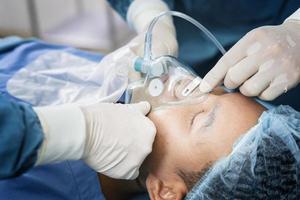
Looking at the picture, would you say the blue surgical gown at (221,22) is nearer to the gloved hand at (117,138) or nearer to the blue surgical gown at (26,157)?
the blue surgical gown at (26,157)

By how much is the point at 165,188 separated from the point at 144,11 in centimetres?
80

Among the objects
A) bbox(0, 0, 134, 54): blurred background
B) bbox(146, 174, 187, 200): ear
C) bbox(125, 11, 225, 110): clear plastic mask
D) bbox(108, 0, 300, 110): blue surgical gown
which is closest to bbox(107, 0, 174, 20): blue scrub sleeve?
bbox(108, 0, 300, 110): blue surgical gown

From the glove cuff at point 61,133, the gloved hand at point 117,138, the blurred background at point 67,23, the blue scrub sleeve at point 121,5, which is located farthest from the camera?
the blurred background at point 67,23

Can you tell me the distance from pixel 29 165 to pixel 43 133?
0.07 meters

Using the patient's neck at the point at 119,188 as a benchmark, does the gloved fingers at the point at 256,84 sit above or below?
above

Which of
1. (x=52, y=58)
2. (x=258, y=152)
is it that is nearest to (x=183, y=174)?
(x=258, y=152)

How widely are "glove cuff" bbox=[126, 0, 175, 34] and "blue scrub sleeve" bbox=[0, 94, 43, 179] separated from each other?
2.95 ft

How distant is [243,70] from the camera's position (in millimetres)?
1149

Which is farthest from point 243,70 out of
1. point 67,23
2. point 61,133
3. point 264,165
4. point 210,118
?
point 67,23

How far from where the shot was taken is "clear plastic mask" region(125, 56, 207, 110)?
121 cm

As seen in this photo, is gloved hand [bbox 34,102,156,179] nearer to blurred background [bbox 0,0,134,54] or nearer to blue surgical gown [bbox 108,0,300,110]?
blue surgical gown [bbox 108,0,300,110]

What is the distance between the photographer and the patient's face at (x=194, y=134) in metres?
1.14

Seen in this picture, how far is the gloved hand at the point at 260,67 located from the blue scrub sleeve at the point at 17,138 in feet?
1.68

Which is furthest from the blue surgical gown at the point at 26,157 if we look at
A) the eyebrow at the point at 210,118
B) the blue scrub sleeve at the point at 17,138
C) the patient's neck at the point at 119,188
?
the eyebrow at the point at 210,118
